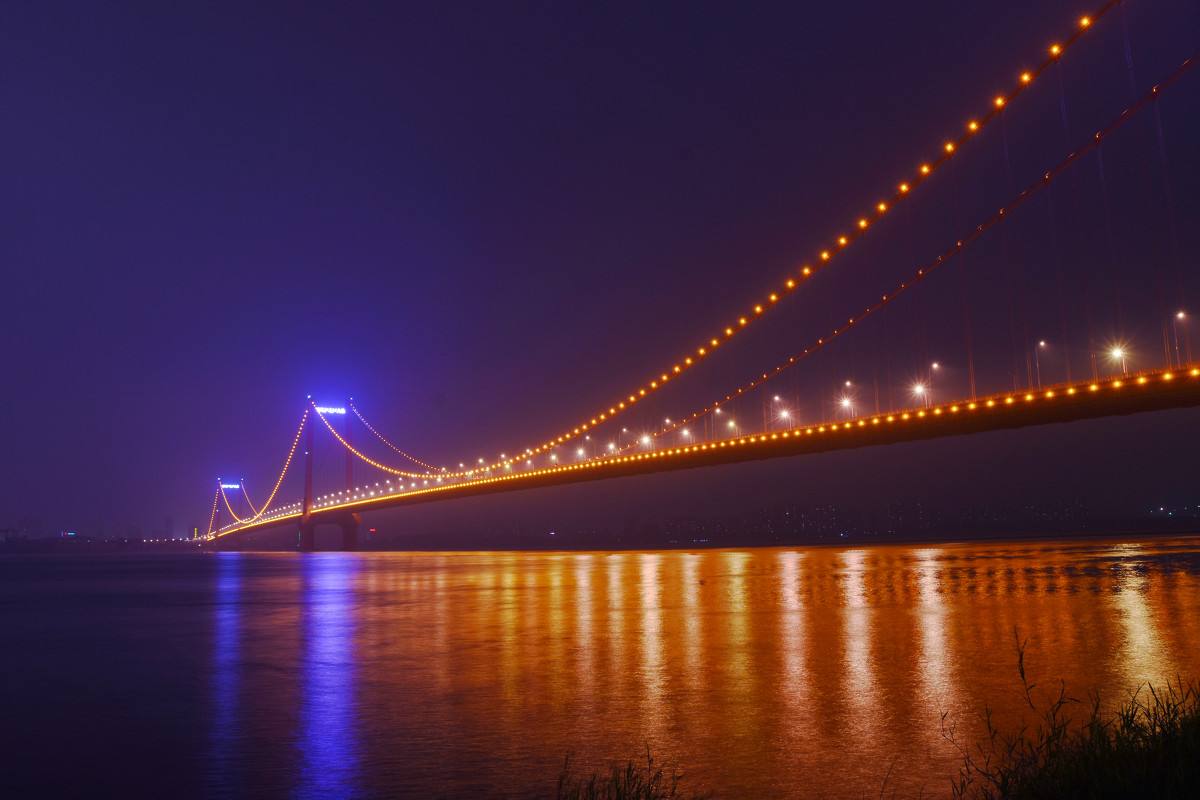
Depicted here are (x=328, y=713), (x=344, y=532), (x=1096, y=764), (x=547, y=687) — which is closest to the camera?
(x=1096, y=764)

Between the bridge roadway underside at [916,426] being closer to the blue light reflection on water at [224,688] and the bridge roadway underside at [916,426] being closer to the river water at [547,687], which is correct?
the river water at [547,687]

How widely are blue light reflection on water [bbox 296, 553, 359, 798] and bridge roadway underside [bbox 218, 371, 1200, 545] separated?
27967mm

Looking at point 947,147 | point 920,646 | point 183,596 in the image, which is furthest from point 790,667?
point 947,147

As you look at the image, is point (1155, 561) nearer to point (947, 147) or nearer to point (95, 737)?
point (947, 147)

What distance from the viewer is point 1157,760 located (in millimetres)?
3830

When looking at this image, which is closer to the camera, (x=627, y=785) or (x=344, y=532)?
(x=627, y=785)

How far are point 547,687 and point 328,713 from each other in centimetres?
169

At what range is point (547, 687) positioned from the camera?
768 cm

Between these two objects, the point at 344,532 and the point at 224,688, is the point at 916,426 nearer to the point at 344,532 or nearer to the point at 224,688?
the point at 224,688

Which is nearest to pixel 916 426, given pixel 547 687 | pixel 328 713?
pixel 547 687

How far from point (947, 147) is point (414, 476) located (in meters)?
54.6

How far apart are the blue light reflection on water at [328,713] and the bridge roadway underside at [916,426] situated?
2797 cm

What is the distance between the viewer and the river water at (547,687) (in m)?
5.11

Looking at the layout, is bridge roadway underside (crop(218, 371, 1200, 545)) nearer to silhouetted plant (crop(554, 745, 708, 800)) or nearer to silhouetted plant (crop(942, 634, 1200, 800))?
silhouetted plant (crop(942, 634, 1200, 800))
